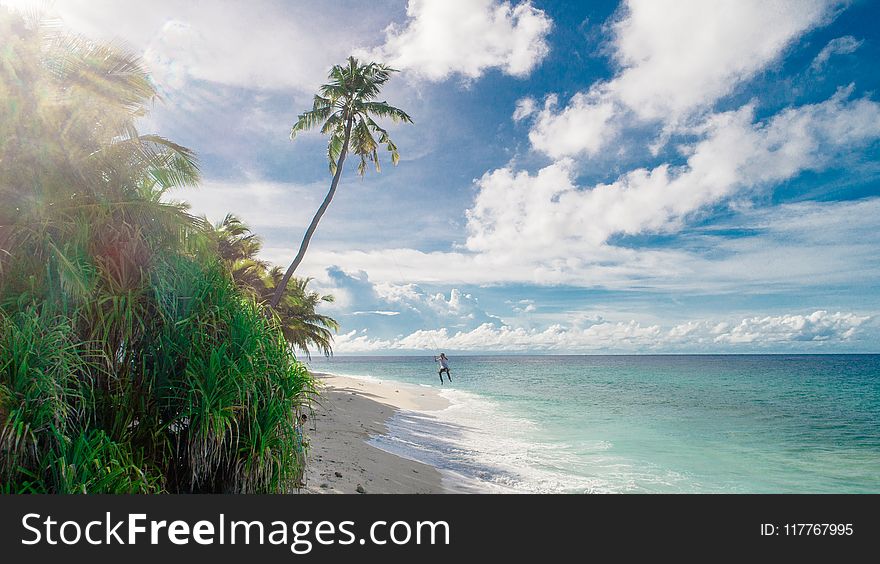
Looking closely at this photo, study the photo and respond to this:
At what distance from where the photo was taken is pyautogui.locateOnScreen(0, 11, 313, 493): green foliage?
14.8 ft

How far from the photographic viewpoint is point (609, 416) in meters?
24.3

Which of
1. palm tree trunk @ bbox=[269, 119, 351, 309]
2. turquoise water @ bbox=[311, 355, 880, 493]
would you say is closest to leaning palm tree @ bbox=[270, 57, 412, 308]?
palm tree trunk @ bbox=[269, 119, 351, 309]

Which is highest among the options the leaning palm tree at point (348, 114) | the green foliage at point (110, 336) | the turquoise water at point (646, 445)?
the leaning palm tree at point (348, 114)

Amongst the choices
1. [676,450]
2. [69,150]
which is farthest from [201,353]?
[676,450]

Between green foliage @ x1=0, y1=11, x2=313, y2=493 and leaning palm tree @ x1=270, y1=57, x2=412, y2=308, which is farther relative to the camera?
leaning palm tree @ x1=270, y1=57, x2=412, y2=308

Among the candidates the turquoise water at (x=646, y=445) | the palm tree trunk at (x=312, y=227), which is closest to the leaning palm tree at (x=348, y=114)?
Result: the palm tree trunk at (x=312, y=227)

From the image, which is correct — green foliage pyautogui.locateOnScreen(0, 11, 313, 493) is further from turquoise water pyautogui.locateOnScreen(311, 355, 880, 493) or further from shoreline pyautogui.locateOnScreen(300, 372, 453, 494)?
turquoise water pyautogui.locateOnScreen(311, 355, 880, 493)

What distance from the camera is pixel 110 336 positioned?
18.1ft

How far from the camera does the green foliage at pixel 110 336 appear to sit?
177 inches

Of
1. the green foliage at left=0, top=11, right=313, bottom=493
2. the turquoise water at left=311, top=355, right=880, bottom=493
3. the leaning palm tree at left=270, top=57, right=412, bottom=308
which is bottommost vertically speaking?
the turquoise water at left=311, top=355, right=880, bottom=493

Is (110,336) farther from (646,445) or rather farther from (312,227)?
(646,445)

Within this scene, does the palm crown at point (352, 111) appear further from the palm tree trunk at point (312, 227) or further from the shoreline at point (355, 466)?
the shoreline at point (355, 466)

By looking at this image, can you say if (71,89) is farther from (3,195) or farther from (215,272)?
(215,272)

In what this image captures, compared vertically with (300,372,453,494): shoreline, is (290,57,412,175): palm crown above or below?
above
